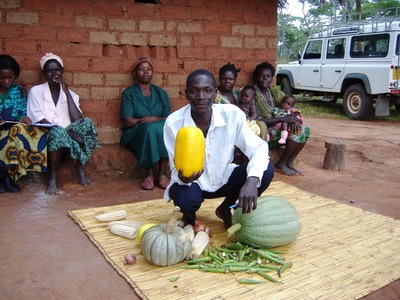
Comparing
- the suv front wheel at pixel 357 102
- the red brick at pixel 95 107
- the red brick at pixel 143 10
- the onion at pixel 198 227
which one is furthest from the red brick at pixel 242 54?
the suv front wheel at pixel 357 102

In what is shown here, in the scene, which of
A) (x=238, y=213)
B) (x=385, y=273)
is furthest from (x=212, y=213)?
(x=385, y=273)

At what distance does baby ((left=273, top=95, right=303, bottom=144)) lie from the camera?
5.58 m

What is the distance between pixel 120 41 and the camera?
16.5 feet

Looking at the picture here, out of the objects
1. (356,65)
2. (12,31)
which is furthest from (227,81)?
(356,65)

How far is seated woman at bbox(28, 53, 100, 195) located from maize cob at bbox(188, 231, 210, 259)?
210cm

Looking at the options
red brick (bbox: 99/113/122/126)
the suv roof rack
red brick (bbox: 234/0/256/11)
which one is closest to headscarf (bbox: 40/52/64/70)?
red brick (bbox: 99/113/122/126)

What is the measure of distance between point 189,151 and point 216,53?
3.24 meters

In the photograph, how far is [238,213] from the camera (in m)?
3.08

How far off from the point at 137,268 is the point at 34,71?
2982 mm

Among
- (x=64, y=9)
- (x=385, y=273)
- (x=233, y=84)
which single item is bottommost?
(x=385, y=273)

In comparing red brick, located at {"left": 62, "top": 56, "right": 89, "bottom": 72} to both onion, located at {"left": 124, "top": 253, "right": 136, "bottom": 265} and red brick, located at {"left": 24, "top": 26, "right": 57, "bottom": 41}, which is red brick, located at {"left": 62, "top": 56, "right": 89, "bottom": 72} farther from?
onion, located at {"left": 124, "top": 253, "right": 136, "bottom": 265}

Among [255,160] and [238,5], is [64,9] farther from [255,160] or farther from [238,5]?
[255,160]

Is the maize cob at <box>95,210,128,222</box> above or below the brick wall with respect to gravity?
below

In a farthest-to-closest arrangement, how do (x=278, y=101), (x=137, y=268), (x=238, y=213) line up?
(x=278, y=101), (x=238, y=213), (x=137, y=268)
